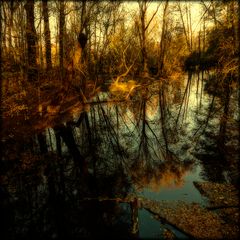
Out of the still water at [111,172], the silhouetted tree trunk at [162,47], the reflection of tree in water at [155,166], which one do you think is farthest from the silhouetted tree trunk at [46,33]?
the silhouetted tree trunk at [162,47]

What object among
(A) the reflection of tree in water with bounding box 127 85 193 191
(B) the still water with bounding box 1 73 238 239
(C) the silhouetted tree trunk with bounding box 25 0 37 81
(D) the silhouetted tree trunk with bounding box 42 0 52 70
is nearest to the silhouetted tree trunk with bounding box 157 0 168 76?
(D) the silhouetted tree trunk with bounding box 42 0 52 70

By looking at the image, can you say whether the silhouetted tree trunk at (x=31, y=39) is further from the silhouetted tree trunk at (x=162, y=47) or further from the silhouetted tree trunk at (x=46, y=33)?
the silhouetted tree trunk at (x=162, y=47)

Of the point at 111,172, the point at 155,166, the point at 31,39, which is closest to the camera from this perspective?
the point at 111,172

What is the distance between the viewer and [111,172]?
12.0 meters

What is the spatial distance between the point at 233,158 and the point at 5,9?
12.5 metres

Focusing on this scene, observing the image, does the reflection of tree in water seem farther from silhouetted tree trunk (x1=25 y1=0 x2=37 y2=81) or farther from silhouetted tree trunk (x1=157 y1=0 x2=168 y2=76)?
silhouetted tree trunk (x1=157 y1=0 x2=168 y2=76)

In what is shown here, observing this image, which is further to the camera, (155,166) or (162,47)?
(162,47)

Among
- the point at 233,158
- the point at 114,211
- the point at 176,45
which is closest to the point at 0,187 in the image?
the point at 114,211

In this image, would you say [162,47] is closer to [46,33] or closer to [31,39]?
[46,33]

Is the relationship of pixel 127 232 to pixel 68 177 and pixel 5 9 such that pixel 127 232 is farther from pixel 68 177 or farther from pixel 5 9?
pixel 5 9

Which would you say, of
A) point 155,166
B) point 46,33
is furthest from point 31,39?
point 155,166

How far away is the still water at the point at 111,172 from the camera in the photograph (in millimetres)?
8633

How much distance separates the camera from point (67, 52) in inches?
1056

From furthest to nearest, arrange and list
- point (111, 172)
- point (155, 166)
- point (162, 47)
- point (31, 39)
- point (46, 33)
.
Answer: point (162, 47)
point (46, 33)
point (31, 39)
point (155, 166)
point (111, 172)
